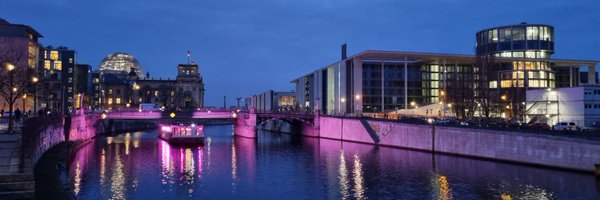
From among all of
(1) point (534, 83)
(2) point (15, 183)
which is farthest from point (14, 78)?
(1) point (534, 83)

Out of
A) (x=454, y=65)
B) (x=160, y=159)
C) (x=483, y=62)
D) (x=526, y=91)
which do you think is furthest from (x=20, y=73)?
(x=454, y=65)

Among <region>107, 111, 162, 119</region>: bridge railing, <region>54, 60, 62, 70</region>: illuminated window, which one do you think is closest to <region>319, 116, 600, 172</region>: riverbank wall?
<region>107, 111, 162, 119</region>: bridge railing

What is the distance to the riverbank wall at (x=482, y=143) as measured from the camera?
6278 cm

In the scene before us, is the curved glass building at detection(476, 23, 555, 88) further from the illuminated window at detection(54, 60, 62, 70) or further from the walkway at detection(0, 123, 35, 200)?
the walkway at detection(0, 123, 35, 200)

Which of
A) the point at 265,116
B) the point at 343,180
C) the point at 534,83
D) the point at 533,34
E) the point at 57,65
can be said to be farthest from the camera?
the point at 57,65

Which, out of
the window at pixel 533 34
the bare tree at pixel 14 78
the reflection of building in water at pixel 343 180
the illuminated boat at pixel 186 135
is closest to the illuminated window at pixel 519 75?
the window at pixel 533 34

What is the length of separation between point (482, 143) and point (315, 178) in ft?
97.1

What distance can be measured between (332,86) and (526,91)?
2688 inches

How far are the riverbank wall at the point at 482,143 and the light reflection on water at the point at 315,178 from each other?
75.0 inches

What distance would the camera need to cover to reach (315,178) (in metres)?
61.5

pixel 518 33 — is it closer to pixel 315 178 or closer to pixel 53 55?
pixel 315 178

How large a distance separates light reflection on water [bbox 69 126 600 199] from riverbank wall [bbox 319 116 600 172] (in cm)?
190

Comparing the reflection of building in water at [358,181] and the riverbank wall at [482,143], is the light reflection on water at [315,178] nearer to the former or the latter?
the reflection of building in water at [358,181]

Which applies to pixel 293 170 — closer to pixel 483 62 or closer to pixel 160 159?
pixel 160 159
